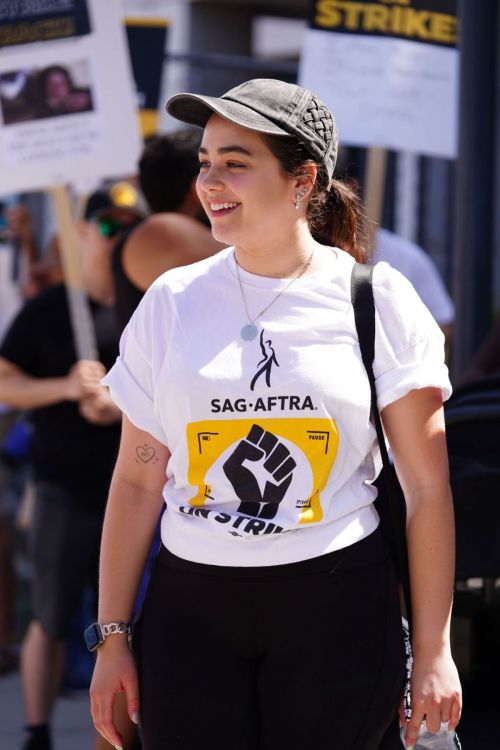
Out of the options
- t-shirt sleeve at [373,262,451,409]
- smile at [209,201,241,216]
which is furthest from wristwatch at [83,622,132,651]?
smile at [209,201,241,216]

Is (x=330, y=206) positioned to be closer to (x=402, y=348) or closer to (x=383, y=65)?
(x=402, y=348)

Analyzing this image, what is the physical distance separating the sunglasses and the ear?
2.34 m

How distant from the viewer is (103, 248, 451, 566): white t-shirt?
2291 mm

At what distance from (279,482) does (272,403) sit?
5.2 inches

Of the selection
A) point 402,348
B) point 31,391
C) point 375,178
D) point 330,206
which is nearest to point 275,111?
point 330,206

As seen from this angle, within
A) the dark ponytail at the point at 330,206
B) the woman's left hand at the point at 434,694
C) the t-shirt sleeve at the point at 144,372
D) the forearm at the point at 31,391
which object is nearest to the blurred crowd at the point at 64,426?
the forearm at the point at 31,391

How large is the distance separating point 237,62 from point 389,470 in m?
4.96

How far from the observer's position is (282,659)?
2328mm

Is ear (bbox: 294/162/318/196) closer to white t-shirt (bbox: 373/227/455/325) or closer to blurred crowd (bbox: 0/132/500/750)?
blurred crowd (bbox: 0/132/500/750)

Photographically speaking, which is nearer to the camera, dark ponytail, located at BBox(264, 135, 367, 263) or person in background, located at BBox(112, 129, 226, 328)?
dark ponytail, located at BBox(264, 135, 367, 263)

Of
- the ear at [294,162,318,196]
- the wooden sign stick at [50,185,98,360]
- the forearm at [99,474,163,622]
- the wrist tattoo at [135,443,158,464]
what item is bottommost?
the wooden sign stick at [50,185,98,360]

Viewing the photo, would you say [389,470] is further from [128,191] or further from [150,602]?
[128,191]

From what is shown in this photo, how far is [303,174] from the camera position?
2418mm

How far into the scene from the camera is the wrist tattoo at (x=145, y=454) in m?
2.47
